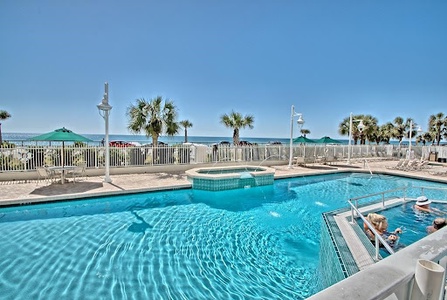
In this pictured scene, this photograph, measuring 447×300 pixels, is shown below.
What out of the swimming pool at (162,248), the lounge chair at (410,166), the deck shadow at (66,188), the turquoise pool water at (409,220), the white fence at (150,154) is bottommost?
the swimming pool at (162,248)

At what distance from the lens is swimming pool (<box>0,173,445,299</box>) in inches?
133

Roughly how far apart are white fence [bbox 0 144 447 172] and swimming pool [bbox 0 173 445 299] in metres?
3.57

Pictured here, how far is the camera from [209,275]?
3729 millimetres

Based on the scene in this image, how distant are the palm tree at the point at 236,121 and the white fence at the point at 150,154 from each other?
3076 millimetres

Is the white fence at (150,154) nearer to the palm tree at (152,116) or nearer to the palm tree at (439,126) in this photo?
the palm tree at (152,116)

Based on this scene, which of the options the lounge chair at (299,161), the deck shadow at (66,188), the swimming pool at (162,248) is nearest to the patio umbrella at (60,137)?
the deck shadow at (66,188)

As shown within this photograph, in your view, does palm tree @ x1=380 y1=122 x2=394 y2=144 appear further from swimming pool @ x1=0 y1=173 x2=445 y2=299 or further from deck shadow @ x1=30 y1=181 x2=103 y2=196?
deck shadow @ x1=30 y1=181 x2=103 y2=196

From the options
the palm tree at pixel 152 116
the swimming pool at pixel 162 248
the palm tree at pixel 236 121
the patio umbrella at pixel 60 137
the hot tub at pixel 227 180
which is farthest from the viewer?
the palm tree at pixel 236 121

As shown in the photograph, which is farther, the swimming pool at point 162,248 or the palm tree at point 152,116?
the palm tree at point 152,116

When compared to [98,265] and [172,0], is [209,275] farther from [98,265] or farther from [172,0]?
[172,0]

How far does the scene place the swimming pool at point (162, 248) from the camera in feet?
11.1

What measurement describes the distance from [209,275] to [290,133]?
456 inches

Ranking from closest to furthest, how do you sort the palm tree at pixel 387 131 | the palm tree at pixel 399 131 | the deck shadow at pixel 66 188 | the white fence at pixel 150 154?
the deck shadow at pixel 66 188 < the white fence at pixel 150 154 < the palm tree at pixel 399 131 < the palm tree at pixel 387 131

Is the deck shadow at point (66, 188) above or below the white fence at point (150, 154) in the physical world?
below
